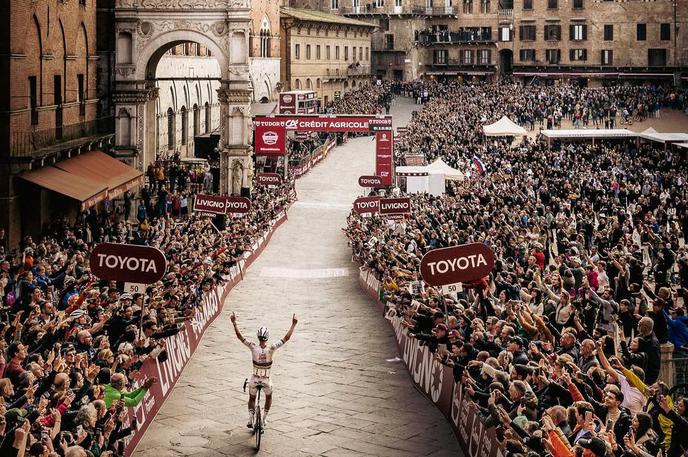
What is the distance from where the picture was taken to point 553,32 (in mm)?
96500

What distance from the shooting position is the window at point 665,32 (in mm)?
90750

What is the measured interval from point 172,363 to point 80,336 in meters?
4.52

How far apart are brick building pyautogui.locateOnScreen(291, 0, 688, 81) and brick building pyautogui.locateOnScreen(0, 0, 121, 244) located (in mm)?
62023

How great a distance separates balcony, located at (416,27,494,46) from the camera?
100500 mm

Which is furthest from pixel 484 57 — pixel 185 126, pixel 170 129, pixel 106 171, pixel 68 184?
pixel 68 184

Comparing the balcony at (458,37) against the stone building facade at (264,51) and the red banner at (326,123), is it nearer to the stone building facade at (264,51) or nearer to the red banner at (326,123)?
the stone building facade at (264,51)

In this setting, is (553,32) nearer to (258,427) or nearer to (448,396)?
(448,396)

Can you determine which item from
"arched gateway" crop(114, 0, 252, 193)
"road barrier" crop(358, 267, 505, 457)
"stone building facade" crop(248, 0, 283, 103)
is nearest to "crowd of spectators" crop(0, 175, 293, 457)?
"road barrier" crop(358, 267, 505, 457)

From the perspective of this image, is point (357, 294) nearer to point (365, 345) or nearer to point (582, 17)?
point (365, 345)

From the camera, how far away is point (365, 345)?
80.9 feet

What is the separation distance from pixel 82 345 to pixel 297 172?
4432 cm

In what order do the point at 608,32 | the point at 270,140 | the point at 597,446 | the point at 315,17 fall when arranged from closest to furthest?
the point at 597,446 → the point at 270,140 → the point at 315,17 → the point at 608,32

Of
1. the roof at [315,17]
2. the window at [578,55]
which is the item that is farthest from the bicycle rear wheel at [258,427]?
the window at [578,55]

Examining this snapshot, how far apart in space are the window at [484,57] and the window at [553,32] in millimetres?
6102
